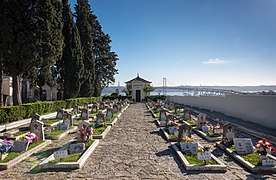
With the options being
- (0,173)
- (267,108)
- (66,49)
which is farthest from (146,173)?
(66,49)

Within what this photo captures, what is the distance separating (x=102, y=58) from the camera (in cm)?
4219

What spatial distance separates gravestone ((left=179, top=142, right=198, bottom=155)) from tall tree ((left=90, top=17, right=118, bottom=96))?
3477 cm

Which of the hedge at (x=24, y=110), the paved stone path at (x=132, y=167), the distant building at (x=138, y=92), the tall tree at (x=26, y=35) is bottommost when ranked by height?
the paved stone path at (x=132, y=167)

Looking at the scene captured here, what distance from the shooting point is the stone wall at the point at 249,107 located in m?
11.9

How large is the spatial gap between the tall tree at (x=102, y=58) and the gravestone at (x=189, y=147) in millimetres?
34765

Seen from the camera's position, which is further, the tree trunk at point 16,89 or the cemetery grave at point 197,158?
the tree trunk at point 16,89

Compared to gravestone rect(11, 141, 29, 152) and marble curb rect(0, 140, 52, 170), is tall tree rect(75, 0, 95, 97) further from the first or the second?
gravestone rect(11, 141, 29, 152)

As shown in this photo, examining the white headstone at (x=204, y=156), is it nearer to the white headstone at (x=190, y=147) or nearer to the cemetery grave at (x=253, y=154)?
the white headstone at (x=190, y=147)

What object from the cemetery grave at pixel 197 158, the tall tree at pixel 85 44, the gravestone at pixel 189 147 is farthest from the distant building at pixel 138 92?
the gravestone at pixel 189 147

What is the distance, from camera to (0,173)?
5.75 m

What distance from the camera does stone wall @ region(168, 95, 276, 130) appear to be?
468 inches

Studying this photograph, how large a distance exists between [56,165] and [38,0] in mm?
14980

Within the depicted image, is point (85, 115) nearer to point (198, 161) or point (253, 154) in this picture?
point (198, 161)

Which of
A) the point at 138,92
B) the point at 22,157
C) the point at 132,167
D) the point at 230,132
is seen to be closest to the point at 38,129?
the point at 22,157
